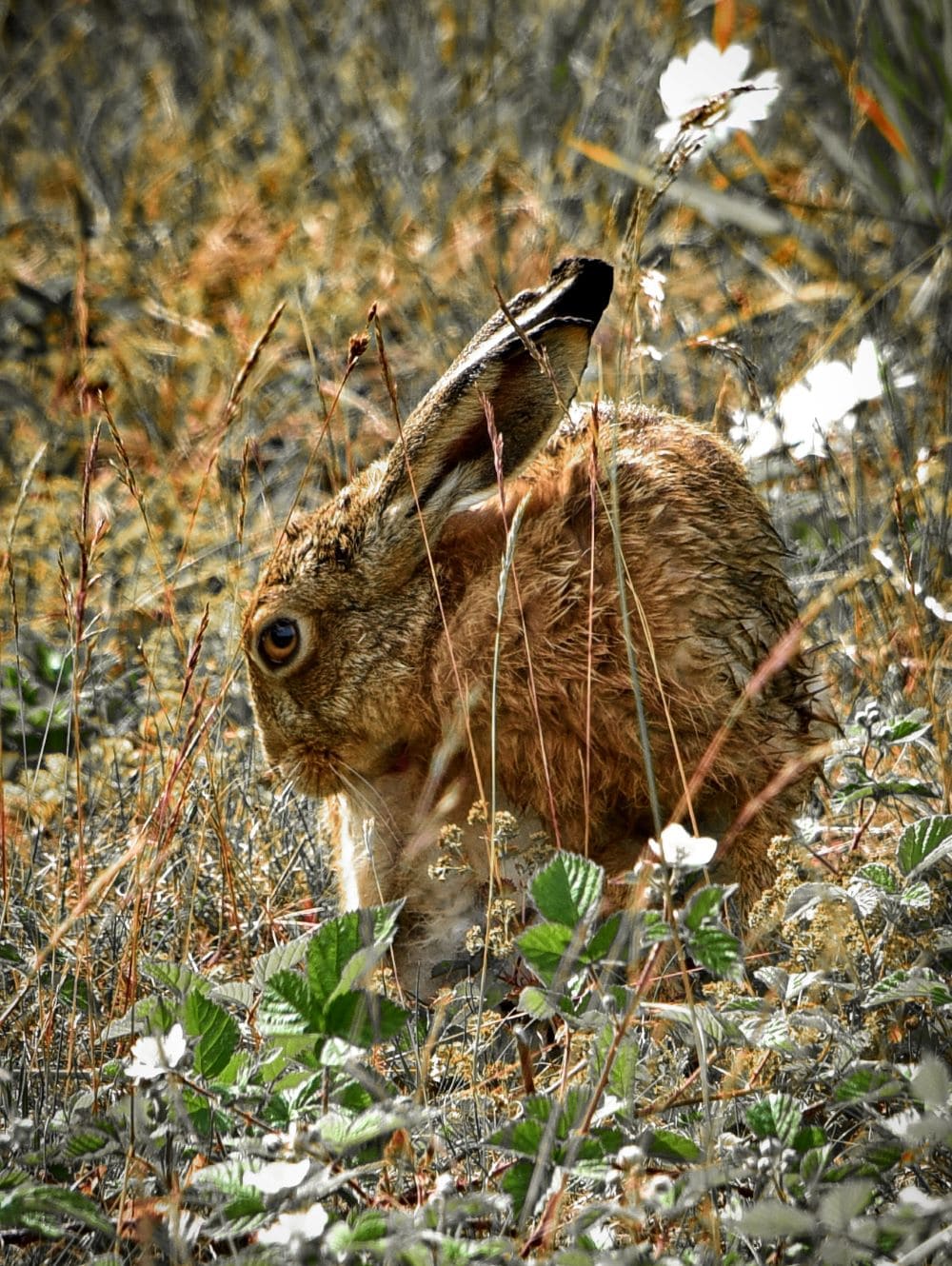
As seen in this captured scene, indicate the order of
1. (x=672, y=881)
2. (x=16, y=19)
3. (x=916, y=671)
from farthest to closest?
(x=16, y=19) < (x=916, y=671) < (x=672, y=881)

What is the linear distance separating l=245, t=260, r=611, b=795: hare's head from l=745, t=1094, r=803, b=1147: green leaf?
5.01 feet

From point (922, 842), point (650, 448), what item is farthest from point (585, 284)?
point (922, 842)

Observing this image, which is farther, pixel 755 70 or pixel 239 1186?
pixel 755 70

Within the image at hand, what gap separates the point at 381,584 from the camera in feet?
11.6

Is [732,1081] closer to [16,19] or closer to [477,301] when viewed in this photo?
[477,301]

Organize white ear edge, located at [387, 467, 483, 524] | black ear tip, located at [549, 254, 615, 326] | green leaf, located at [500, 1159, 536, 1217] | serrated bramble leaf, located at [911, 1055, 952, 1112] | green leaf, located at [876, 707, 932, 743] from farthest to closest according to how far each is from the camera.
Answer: white ear edge, located at [387, 467, 483, 524] → black ear tip, located at [549, 254, 615, 326] → green leaf, located at [876, 707, 932, 743] → green leaf, located at [500, 1159, 536, 1217] → serrated bramble leaf, located at [911, 1055, 952, 1112]

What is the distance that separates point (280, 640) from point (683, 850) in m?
1.76

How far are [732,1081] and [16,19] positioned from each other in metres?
7.29

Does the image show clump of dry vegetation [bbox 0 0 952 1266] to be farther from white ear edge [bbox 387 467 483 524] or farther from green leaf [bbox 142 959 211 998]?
white ear edge [bbox 387 467 483 524]

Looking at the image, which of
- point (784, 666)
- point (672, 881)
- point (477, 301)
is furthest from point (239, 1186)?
point (477, 301)

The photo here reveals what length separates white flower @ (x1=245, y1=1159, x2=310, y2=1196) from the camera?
1.76 meters

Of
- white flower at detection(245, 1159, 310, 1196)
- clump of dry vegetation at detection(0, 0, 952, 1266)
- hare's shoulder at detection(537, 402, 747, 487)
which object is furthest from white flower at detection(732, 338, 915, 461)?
white flower at detection(245, 1159, 310, 1196)

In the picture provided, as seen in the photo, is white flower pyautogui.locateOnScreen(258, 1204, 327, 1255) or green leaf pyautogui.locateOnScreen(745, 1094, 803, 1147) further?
green leaf pyautogui.locateOnScreen(745, 1094, 803, 1147)

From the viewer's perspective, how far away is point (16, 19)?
7.78 meters
